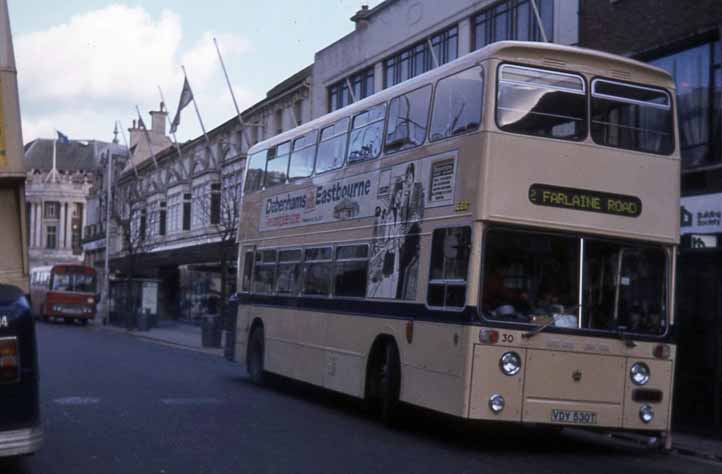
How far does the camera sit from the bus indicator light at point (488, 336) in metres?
11.5

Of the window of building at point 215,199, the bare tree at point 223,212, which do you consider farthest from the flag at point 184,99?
the window of building at point 215,199

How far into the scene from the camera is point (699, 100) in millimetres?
16844

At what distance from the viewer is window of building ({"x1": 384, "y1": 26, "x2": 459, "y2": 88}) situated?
2683cm

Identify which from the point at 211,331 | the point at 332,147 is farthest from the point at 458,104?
the point at 211,331

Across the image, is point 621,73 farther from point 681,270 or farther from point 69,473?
point 69,473

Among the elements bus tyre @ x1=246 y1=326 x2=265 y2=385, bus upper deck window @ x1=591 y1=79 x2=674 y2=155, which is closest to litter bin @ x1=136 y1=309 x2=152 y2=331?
bus tyre @ x1=246 y1=326 x2=265 y2=385

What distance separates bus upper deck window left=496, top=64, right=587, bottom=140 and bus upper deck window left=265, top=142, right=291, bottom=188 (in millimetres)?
7498

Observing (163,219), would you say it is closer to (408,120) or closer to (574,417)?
(408,120)

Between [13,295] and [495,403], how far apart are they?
546 centimetres

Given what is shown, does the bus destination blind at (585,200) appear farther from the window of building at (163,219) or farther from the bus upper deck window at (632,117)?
the window of building at (163,219)

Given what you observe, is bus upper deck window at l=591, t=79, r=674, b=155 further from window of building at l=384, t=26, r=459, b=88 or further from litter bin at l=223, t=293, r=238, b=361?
window of building at l=384, t=26, r=459, b=88

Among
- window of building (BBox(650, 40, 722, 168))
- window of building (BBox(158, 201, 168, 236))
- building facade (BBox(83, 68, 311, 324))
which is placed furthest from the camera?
window of building (BBox(158, 201, 168, 236))

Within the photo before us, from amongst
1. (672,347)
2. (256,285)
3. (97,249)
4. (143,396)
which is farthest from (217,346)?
(97,249)

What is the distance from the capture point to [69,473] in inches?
384
